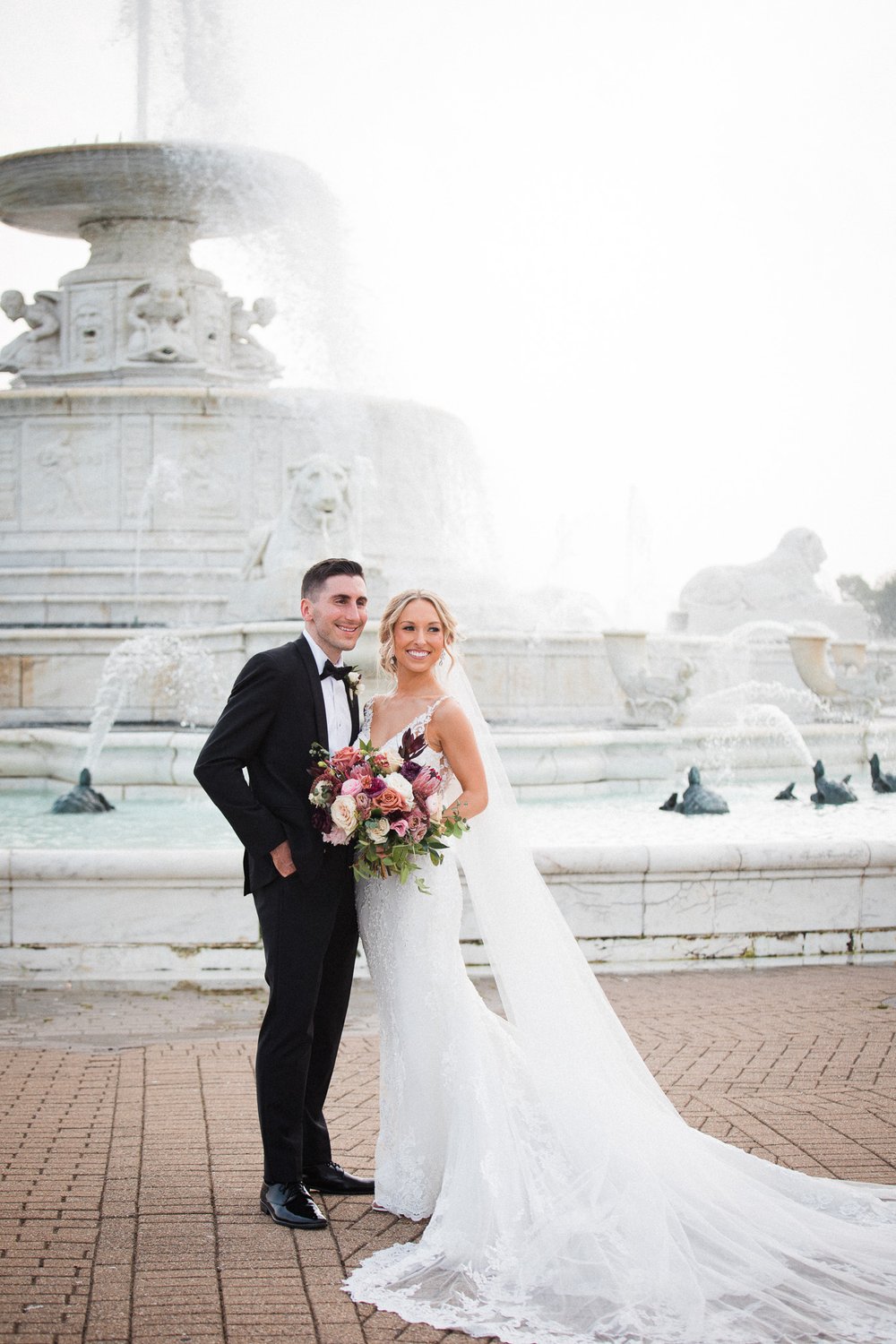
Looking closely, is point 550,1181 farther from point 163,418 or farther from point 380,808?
point 163,418

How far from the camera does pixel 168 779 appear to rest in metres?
12.8

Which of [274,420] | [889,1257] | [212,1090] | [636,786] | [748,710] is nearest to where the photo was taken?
[889,1257]

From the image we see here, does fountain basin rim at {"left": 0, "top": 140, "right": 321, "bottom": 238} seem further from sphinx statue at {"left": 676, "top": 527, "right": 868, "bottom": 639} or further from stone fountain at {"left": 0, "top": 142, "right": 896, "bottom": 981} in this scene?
sphinx statue at {"left": 676, "top": 527, "right": 868, "bottom": 639}

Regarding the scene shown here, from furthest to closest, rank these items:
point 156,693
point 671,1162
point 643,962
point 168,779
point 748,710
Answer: point 748,710 → point 156,693 → point 168,779 → point 643,962 → point 671,1162

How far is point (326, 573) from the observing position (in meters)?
4.15

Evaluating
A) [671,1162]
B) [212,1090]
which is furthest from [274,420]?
[671,1162]

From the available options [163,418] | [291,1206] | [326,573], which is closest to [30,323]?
[163,418]

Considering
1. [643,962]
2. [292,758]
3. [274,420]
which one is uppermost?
[274,420]

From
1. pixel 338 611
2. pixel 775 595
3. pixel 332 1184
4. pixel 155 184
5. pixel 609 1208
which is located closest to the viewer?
pixel 609 1208

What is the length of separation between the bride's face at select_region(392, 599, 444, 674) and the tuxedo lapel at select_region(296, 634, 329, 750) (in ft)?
0.83

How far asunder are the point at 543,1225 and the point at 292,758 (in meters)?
1.40

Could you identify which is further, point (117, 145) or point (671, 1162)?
point (117, 145)

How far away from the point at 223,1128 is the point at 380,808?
5.55ft

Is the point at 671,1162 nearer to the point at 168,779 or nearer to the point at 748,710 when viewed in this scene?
the point at 168,779
